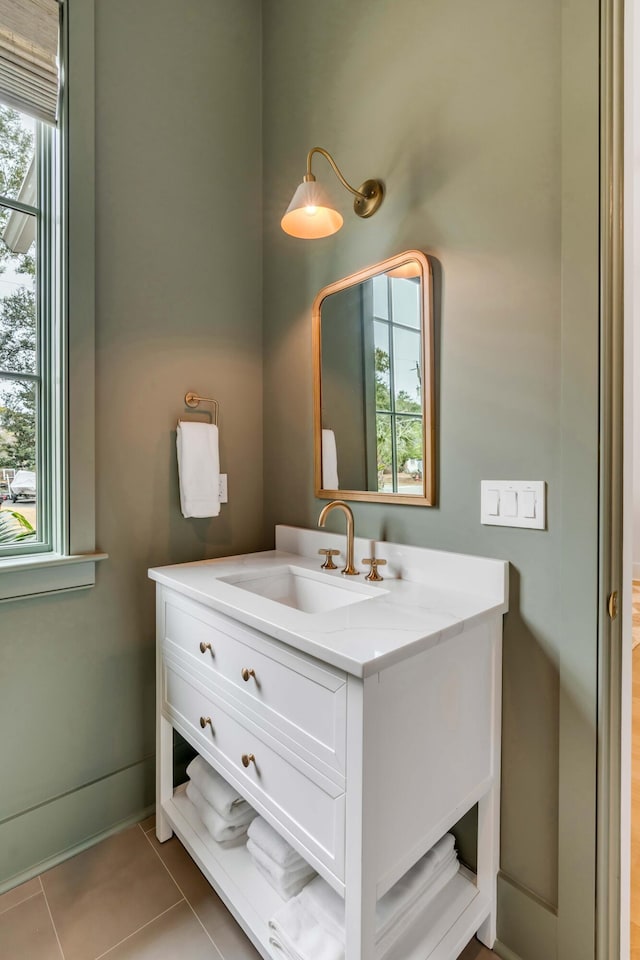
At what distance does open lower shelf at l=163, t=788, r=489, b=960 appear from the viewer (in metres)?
1.00

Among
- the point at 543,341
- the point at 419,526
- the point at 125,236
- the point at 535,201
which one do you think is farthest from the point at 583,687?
the point at 125,236

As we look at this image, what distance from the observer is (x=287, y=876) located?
1.10 m

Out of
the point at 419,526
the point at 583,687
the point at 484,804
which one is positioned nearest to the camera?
the point at 583,687

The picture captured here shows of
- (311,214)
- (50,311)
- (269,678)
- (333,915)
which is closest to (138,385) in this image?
(50,311)

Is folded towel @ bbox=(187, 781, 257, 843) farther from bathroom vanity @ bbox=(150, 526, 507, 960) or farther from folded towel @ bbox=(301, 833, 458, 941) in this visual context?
folded towel @ bbox=(301, 833, 458, 941)

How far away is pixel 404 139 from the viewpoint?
4.42 ft

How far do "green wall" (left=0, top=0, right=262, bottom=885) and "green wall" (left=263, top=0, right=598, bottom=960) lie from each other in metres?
0.62

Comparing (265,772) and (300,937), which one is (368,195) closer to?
(265,772)

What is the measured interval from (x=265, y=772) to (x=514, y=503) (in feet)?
2.74

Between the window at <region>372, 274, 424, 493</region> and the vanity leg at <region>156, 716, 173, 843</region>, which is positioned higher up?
the window at <region>372, 274, 424, 493</region>

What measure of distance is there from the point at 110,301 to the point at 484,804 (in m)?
1.79

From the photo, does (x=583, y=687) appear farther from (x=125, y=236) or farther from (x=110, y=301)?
(x=125, y=236)

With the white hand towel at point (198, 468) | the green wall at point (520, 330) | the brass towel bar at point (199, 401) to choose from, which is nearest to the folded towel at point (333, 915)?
the green wall at point (520, 330)

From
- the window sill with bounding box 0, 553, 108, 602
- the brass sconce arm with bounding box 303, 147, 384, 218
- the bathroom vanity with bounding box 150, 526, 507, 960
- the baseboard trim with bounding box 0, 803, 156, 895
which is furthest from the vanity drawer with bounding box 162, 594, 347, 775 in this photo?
the brass sconce arm with bounding box 303, 147, 384, 218
